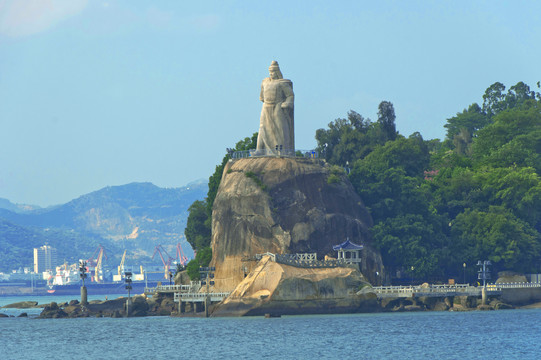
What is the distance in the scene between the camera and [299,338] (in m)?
88.9

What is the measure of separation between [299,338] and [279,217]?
30405 mm

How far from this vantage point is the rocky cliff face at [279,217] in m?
117

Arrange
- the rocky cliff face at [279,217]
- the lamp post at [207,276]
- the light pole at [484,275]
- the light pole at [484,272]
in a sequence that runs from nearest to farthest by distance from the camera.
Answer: the light pole at [484,275], the lamp post at [207,276], the rocky cliff face at [279,217], the light pole at [484,272]

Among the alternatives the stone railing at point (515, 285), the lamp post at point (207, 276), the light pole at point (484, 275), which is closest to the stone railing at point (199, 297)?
the lamp post at point (207, 276)

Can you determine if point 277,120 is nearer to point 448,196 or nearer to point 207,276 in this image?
point 207,276

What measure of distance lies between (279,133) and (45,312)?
39.5 m

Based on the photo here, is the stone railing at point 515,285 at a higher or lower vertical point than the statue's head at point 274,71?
lower

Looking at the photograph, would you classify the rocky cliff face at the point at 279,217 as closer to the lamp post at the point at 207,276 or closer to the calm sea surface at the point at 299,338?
the lamp post at the point at 207,276

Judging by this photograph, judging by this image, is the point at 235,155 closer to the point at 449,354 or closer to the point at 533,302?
the point at 533,302

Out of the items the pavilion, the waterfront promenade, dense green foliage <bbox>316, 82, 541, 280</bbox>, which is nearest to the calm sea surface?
the waterfront promenade

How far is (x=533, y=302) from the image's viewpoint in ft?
387

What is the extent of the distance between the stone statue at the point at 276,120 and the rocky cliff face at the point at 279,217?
9.48ft

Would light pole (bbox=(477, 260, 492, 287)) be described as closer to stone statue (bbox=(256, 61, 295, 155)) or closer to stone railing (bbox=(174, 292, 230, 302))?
stone statue (bbox=(256, 61, 295, 155))

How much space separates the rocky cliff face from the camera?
11712cm
